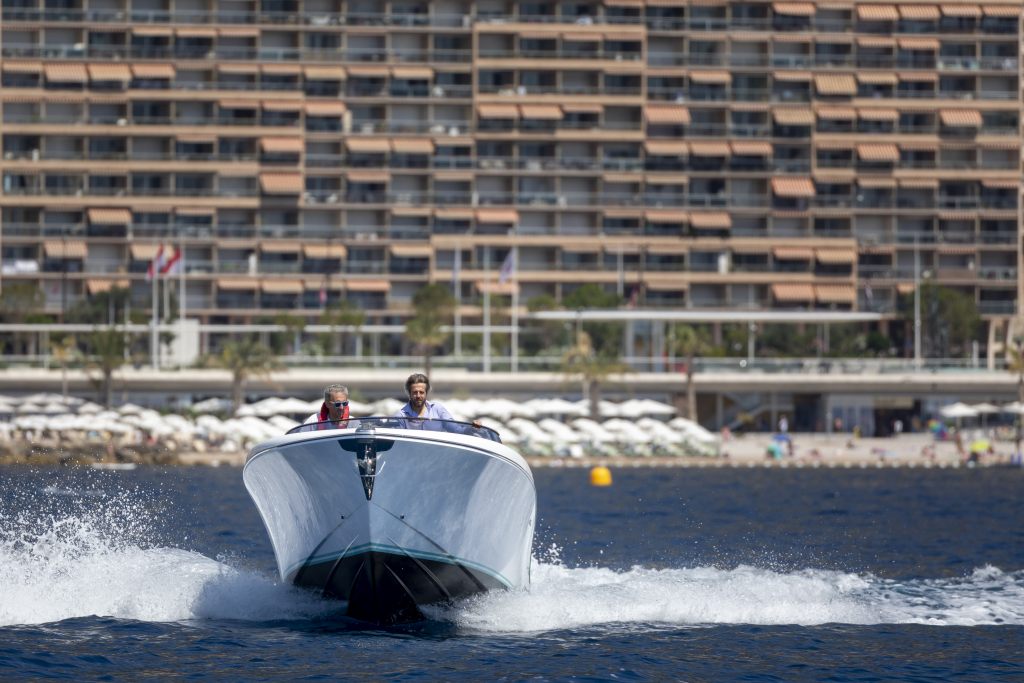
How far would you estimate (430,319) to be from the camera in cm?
8944

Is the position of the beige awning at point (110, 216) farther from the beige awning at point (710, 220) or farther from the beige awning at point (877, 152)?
the beige awning at point (877, 152)

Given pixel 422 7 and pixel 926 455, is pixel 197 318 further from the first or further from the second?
pixel 926 455

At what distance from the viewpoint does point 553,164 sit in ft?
377

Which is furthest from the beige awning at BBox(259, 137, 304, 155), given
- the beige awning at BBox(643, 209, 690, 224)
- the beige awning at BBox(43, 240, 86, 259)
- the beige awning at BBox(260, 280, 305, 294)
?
the beige awning at BBox(643, 209, 690, 224)

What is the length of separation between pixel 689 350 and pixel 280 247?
35.4 m

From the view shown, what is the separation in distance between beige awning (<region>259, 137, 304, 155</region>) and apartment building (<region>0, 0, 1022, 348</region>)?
0.30 meters

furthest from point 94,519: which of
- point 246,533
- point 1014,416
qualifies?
point 1014,416

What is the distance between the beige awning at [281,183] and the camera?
367ft

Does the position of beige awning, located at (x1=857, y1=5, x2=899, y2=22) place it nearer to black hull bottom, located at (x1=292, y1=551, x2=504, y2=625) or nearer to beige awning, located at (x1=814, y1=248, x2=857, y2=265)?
beige awning, located at (x1=814, y1=248, x2=857, y2=265)

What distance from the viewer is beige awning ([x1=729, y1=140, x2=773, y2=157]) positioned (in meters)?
116

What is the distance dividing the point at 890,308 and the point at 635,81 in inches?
910

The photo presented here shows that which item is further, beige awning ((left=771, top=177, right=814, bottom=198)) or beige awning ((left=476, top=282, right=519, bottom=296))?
beige awning ((left=771, top=177, right=814, bottom=198))

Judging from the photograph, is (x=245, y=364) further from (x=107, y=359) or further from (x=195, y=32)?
(x=195, y=32)

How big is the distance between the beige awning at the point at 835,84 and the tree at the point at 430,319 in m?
28.8
